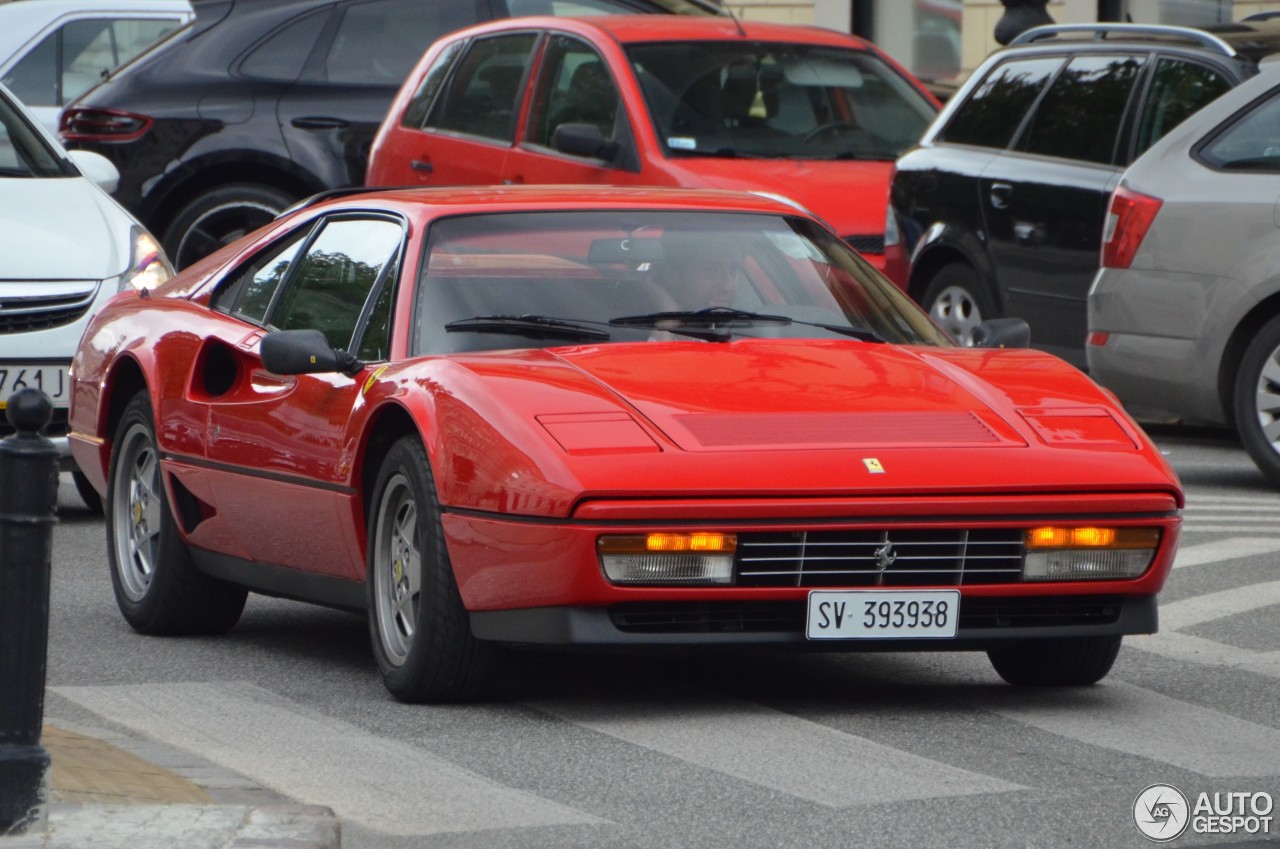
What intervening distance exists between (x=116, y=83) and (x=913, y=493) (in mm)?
10612

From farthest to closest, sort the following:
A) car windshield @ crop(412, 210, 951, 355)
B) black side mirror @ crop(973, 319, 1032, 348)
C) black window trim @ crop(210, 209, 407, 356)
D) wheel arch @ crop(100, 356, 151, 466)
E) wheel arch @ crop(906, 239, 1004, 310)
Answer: wheel arch @ crop(906, 239, 1004, 310)
wheel arch @ crop(100, 356, 151, 466)
black side mirror @ crop(973, 319, 1032, 348)
black window trim @ crop(210, 209, 407, 356)
car windshield @ crop(412, 210, 951, 355)

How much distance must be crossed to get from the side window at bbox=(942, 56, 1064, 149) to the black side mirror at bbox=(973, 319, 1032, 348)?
18.9 feet

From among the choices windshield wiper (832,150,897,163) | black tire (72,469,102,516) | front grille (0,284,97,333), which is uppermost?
front grille (0,284,97,333)

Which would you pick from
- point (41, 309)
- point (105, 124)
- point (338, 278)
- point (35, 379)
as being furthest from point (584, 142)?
point (338, 278)

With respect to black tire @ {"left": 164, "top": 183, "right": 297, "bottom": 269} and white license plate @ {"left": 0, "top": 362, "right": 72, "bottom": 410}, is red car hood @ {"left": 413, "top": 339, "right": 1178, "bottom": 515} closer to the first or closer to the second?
white license plate @ {"left": 0, "top": 362, "right": 72, "bottom": 410}

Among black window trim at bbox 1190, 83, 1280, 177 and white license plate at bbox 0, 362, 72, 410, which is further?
black window trim at bbox 1190, 83, 1280, 177

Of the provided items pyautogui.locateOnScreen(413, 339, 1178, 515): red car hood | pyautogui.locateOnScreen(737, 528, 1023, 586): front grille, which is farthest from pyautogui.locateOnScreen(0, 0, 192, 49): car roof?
pyautogui.locateOnScreen(737, 528, 1023, 586): front grille

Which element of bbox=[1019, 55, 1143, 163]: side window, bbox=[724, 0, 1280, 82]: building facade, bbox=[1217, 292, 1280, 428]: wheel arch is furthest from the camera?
bbox=[724, 0, 1280, 82]: building facade

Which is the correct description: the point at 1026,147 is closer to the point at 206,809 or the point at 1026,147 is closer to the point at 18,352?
the point at 18,352

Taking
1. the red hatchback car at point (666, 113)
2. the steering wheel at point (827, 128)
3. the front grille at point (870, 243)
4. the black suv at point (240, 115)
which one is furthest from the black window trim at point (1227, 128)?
the black suv at point (240, 115)

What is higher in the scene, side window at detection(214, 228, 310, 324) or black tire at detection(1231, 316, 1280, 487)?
side window at detection(214, 228, 310, 324)

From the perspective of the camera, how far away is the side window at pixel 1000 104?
13.0 meters

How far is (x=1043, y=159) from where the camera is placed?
12.7 metres

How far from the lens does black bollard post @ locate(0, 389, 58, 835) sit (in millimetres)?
4789
